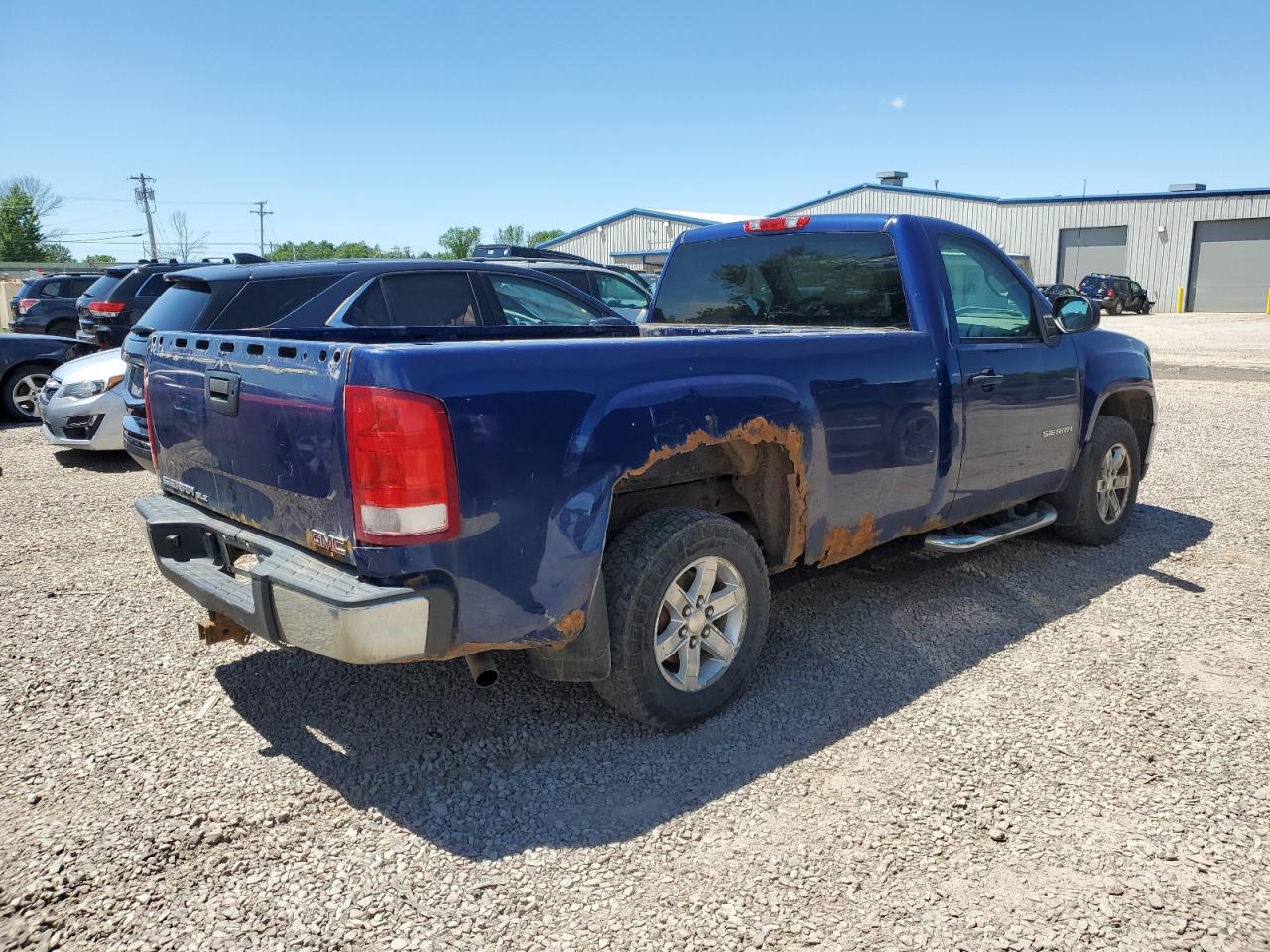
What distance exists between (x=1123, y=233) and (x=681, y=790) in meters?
49.1

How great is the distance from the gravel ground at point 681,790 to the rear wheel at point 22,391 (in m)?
7.88

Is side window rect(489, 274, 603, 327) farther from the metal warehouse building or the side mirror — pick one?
the metal warehouse building

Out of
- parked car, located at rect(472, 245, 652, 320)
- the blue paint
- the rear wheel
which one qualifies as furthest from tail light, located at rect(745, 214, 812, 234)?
the rear wheel

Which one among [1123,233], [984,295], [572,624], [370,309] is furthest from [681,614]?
Answer: [1123,233]

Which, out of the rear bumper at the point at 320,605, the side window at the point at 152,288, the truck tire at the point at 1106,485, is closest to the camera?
the rear bumper at the point at 320,605

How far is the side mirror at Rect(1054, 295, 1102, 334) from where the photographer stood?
17.1 feet

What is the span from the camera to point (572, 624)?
10.1 feet

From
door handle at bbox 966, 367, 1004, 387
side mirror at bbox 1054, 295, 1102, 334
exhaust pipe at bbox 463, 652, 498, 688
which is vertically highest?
side mirror at bbox 1054, 295, 1102, 334

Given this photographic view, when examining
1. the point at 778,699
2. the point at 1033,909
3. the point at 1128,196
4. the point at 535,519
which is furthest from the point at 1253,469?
the point at 1128,196

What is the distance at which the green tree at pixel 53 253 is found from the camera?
262ft

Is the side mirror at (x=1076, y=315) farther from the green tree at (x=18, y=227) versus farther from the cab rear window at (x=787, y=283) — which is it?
the green tree at (x=18, y=227)

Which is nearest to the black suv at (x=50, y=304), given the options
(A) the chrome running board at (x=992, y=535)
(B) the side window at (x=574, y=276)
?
(B) the side window at (x=574, y=276)

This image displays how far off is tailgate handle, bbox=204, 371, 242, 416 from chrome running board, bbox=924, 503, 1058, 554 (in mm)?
3225

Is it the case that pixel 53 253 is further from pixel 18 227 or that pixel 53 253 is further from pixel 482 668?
pixel 482 668
